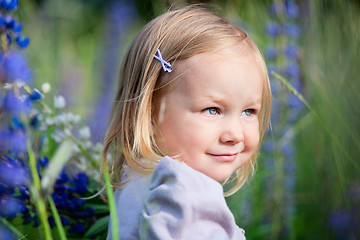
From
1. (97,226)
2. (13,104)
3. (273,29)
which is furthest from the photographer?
(273,29)

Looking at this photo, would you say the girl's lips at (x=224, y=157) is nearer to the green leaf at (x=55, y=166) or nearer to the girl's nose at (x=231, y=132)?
the girl's nose at (x=231, y=132)

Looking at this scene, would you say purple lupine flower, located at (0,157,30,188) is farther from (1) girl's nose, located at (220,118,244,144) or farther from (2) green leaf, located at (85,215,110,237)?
(1) girl's nose, located at (220,118,244,144)

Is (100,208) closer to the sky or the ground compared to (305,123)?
closer to the sky

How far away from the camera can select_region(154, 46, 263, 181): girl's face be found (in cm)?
110

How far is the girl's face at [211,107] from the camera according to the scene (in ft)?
3.61

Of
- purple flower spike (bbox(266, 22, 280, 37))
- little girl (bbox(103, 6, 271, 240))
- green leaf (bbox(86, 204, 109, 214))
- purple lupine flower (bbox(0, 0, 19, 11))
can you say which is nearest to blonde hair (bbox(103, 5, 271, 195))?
little girl (bbox(103, 6, 271, 240))

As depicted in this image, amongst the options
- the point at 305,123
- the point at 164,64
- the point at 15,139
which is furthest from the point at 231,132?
the point at 305,123

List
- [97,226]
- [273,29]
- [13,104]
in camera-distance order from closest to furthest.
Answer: [13,104]
[97,226]
[273,29]

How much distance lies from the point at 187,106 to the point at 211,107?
0.18 ft

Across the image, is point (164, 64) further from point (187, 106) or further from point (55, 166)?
point (55, 166)

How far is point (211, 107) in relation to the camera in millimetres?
1114

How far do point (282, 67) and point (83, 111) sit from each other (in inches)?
48.4

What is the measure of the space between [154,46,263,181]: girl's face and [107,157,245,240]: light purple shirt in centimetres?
14

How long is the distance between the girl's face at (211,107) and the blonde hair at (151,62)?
0.11ft
